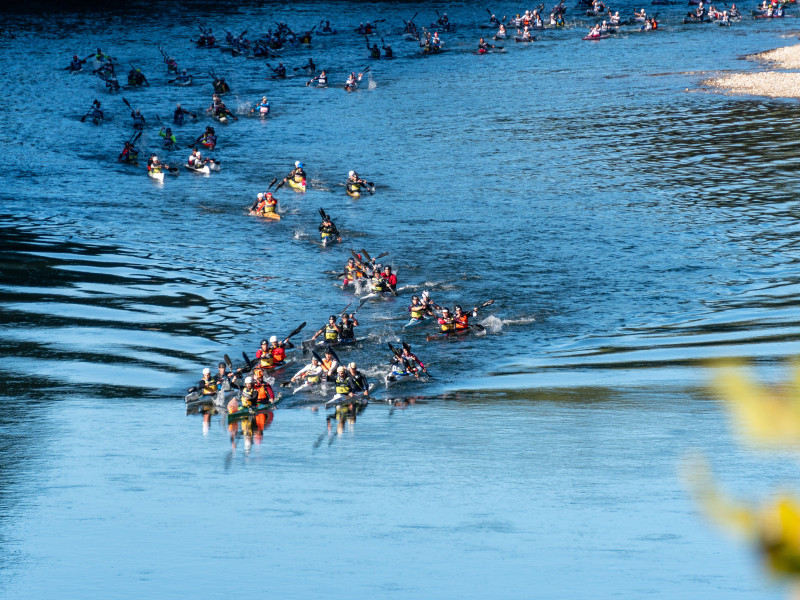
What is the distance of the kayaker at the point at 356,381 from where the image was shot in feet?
104

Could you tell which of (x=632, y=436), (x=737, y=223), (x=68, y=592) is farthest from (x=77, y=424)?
(x=737, y=223)

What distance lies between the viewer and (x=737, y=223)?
50.8 m

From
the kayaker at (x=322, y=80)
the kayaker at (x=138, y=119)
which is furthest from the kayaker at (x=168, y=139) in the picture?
the kayaker at (x=322, y=80)

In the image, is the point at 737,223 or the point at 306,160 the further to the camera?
the point at 306,160

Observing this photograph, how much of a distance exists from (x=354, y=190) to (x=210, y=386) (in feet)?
93.3

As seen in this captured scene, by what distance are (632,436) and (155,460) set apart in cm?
1362

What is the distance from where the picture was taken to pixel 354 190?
192 ft

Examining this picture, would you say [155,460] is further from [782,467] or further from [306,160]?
[306,160]

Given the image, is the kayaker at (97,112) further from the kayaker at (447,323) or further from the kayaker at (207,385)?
the kayaker at (207,385)

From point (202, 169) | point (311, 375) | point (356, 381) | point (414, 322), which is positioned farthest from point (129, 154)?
point (356, 381)

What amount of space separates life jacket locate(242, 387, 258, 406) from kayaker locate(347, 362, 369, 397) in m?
3.04

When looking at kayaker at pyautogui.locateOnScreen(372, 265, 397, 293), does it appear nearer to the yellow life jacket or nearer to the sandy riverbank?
the yellow life jacket

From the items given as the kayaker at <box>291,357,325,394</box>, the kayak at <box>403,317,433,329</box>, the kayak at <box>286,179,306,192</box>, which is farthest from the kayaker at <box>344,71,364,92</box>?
the kayaker at <box>291,357,325,394</box>

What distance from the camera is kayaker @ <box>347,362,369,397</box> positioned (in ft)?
104
